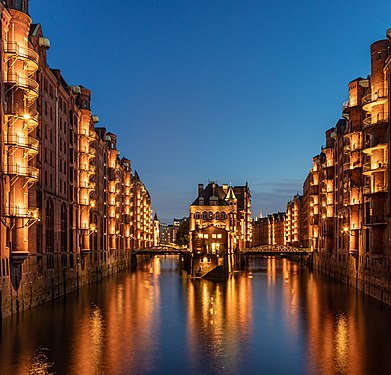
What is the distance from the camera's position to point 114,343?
156 feet

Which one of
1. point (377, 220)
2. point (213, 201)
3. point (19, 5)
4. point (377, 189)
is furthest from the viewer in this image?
point (213, 201)

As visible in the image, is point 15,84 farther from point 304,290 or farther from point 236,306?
point 304,290

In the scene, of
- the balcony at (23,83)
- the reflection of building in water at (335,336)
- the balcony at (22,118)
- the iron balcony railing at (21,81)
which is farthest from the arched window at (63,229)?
the reflection of building in water at (335,336)

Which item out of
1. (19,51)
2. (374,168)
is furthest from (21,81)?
(374,168)

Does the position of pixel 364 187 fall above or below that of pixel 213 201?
below

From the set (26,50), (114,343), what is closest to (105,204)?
(26,50)

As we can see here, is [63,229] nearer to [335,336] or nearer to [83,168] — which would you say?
[83,168]

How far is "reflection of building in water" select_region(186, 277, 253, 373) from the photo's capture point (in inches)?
1707

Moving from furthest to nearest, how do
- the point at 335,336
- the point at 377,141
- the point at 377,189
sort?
the point at 377,141, the point at 377,189, the point at 335,336

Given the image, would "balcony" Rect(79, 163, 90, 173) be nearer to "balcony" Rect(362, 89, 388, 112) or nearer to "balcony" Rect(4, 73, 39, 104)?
"balcony" Rect(4, 73, 39, 104)

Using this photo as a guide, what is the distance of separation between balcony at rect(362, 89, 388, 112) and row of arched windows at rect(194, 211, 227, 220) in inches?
4203

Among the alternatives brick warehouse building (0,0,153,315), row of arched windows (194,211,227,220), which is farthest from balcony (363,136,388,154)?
row of arched windows (194,211,227,220)

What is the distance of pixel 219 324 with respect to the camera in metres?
57.8

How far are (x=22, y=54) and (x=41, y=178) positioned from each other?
17325mm
